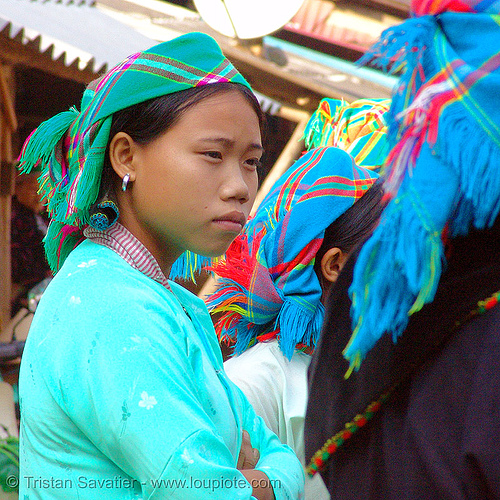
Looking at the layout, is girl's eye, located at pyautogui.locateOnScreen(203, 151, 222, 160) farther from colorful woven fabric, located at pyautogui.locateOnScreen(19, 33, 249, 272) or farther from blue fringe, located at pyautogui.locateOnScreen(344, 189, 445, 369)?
blue fringe, located at pyautogui.locateOnScreen(344, 189, 445, 369)

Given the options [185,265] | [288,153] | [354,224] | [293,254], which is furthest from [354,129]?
[288,153]

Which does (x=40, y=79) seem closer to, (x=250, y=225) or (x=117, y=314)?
(x=250, y=225)

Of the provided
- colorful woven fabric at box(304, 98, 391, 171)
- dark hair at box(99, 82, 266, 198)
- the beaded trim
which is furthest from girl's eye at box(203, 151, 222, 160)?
colorful woven fabric at box(304, 98, 391, 171)

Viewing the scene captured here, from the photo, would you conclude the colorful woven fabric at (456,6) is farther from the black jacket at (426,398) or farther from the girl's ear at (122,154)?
the girl's ear at (122,154)

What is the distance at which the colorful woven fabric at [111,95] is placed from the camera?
1416 millimetres

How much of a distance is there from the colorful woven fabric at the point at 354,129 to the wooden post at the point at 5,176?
2462 mm

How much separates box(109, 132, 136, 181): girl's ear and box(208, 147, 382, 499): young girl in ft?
2.75

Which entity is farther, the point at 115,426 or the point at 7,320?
the point at 7,320

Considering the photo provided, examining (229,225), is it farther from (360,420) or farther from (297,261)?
(297,261)

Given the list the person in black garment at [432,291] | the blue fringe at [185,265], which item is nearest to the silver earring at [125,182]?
the blue fringe at [185,265]

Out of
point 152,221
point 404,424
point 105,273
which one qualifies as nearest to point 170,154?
point 152,221

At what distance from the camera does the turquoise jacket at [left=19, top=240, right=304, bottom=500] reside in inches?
42.9

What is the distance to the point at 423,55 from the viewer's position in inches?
36.5

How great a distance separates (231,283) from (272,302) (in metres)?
0.21
